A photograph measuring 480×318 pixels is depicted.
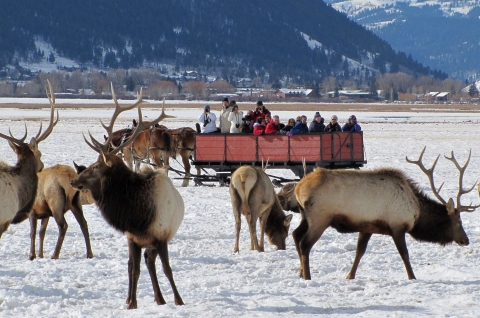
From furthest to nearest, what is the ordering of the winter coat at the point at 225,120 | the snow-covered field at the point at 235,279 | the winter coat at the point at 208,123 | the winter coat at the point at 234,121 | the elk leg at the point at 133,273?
the winter coat at the point at 208,123 < the winter coat at the point at 225,120 < the winter coat at the point at 234,121 < the elk leg at the point at 133,273 < the snow-covered field at the point at 235,279

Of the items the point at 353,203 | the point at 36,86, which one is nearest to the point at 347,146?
the point at 353,203

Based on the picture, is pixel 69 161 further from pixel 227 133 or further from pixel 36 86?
pixel 36 86

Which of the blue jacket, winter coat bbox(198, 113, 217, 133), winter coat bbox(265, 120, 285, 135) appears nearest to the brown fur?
the blue jacket

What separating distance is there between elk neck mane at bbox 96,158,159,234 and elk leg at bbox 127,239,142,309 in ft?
0.59

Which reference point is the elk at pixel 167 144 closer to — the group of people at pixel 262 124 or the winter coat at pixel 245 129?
the group of people at pixel 262 124

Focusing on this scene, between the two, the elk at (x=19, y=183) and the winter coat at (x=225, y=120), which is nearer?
the elk at (x=19, y=183)

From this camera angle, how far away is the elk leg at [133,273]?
7586 mm

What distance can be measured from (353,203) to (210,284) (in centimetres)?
188

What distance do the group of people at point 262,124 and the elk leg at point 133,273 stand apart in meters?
10.7

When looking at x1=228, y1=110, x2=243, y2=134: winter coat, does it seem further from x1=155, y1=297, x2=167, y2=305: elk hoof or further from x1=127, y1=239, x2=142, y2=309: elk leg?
x1=155, y1=297, x2=167, y2=305: elk hoof

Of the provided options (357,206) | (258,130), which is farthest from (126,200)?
(258,130)

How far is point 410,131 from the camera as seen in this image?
1698 inches

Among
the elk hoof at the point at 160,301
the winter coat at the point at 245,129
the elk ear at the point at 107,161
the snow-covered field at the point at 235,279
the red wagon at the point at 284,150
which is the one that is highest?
the elk ear at the point at 107,161

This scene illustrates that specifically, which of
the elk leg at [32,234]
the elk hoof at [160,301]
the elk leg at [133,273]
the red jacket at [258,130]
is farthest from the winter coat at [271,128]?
the elk hoof at [160,301]
